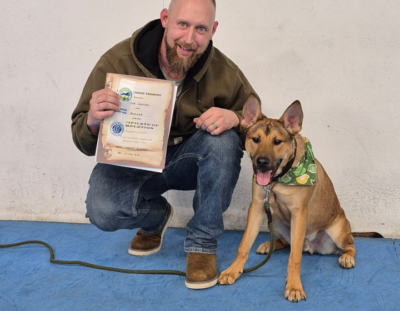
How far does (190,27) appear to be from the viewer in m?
2.41

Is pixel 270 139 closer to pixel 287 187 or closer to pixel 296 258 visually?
pixel 287 187

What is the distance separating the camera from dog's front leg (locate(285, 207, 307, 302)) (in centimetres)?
210

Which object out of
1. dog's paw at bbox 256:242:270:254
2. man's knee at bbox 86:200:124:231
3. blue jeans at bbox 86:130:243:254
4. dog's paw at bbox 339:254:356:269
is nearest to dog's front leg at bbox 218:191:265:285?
blue jeans at bbox 86:130:243:254

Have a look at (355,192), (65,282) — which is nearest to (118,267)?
(65,282)

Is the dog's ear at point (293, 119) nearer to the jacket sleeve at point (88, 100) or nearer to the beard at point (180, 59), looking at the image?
the beard at point (180, 59)

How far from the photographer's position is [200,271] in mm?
2219

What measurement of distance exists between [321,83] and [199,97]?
3.89ft

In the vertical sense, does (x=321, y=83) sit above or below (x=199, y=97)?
above

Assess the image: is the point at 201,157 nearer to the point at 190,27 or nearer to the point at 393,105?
the point at 190,27

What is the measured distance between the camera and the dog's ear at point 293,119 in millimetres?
2260

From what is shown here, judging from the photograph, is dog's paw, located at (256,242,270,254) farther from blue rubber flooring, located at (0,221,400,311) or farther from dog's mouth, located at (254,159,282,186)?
dog's mouth, located at (254,159,282,186)

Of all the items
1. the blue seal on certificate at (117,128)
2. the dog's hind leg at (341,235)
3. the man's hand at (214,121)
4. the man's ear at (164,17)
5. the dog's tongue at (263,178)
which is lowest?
the dog's hind leg at (341,235)

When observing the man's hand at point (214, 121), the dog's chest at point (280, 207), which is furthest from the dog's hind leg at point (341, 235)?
the man's hand at point (214, 121)

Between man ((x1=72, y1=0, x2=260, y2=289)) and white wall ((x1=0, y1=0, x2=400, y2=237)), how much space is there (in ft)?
2.10
